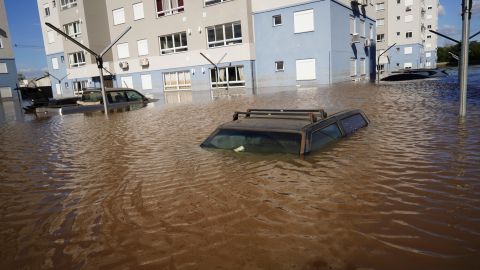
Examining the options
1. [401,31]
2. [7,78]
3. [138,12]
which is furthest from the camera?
[401,31]

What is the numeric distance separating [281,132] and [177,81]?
94.2 feet

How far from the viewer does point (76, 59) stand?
1551 inches

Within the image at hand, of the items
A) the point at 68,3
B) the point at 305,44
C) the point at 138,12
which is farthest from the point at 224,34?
the point at 68,3

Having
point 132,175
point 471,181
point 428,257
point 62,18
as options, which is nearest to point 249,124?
point 132,175

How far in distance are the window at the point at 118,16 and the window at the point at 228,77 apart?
11691 millimetres

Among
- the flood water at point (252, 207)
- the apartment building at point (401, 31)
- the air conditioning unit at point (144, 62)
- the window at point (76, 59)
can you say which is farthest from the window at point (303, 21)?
the apartment building at point (401, 31)

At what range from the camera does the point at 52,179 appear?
5.83 meters

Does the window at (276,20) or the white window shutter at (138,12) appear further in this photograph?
the white window shutter at (138,12)

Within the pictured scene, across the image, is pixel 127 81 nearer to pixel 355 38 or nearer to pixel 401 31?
pixel 355 38

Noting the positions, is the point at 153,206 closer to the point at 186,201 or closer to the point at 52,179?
the point at 186,201

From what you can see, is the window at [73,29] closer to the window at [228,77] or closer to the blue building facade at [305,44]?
the window at [228,77]

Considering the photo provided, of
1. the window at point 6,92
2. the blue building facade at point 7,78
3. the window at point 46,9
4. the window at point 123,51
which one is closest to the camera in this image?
the window at point 123,51

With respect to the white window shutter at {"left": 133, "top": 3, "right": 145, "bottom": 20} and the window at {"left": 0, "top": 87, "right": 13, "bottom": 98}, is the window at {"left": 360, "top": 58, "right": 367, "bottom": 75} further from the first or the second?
the window at {"left": 0, "top": 87, "right": 13, "bottom": 98}

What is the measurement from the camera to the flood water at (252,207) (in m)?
3.01
